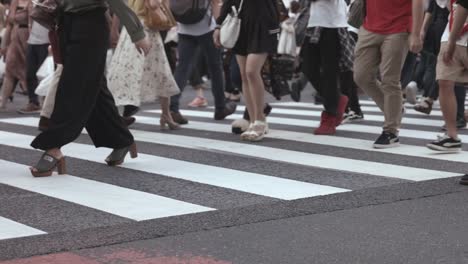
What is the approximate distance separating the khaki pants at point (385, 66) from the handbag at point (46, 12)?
8.96 ft

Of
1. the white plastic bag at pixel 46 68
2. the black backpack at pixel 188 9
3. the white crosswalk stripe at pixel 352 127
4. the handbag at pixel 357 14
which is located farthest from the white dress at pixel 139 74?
the white plastic bag at pixel 46 68

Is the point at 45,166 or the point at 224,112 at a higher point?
the point at 45,166

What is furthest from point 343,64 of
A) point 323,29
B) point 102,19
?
point 102,19

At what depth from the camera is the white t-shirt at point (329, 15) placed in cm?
921

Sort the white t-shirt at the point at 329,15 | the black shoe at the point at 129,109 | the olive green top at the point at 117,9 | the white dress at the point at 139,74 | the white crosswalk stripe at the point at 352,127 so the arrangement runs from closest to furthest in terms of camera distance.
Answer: the olive green top at the point at 117,9, the white t-shirt at the point at 329,15, the white crosswalk stripe at the point at 352,127, the white dress at the point at 139,74, the black shoe at the point at 129,109

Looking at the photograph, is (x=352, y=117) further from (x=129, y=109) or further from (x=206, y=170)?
(x=206, y=170)

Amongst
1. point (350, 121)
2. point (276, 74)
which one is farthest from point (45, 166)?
point (350, 121)

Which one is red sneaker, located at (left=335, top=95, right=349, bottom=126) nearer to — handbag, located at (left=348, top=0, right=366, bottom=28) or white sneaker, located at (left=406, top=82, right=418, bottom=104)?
handbag, located at (left=348, top=0, right=366, bottom=28)

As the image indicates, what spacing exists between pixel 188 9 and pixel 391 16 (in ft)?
8.85

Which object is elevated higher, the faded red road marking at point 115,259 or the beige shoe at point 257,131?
the faded red road marking at point 115,259

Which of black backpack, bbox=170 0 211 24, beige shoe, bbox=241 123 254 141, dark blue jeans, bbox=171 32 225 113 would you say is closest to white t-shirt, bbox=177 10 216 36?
dark blue jeans, bbox=171 32 225 113

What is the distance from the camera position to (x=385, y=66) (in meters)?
8.18

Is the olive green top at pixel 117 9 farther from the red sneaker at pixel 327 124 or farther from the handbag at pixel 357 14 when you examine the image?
the red sneaker at pixel 327 124

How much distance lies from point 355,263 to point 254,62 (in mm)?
4540
